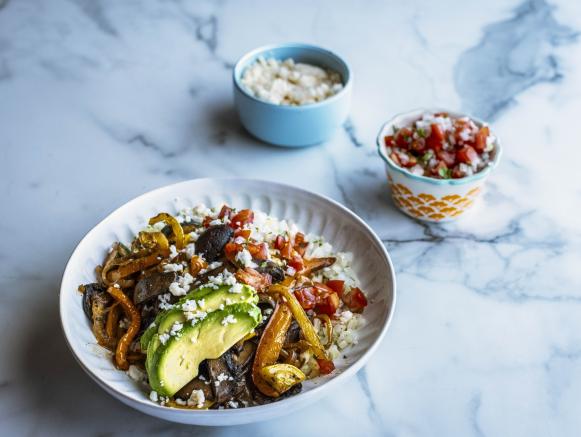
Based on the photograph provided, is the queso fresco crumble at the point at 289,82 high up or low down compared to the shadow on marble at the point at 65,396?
up

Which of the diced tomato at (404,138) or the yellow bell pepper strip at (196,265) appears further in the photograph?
the diced tomato at (404,138)

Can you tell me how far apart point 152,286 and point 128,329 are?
0.12 m

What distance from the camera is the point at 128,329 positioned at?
1846 mm

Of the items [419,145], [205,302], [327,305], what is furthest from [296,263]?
[419,145]

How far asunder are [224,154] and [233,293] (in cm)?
116

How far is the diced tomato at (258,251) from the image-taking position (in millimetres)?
1938

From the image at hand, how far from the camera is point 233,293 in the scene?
1.72m

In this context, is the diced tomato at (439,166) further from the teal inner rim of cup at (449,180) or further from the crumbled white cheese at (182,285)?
the crumbled white cheese at (182,285)

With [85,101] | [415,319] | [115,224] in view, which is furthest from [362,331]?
[85,101]

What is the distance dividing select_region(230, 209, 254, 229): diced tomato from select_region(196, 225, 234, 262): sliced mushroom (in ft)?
0.30

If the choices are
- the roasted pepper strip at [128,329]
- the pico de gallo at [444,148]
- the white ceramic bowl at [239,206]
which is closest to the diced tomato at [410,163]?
the pico de gallo at [444,148]

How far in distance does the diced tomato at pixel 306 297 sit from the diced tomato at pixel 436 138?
802mm

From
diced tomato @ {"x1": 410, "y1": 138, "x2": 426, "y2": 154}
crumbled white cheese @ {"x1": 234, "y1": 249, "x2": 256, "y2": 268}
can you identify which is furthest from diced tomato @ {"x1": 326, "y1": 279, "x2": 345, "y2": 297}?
diced tomato @ {"x1": 410, "y1": 138, "x2": 426, "y2": 154}

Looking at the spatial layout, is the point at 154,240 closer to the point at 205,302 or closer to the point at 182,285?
the point at 182,285
